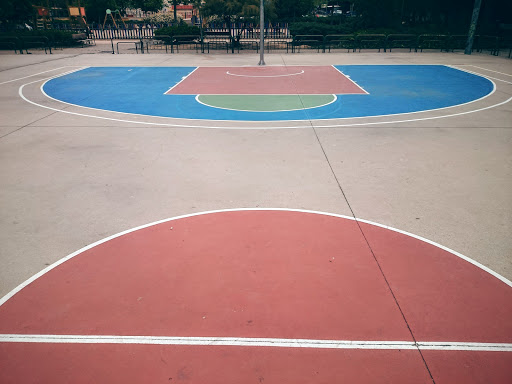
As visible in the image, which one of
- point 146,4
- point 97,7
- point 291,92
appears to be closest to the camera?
point 291,92

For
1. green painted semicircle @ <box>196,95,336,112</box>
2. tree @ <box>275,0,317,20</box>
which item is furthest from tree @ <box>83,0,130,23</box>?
green painted semicircle @ <box>196,95,336,112</box>

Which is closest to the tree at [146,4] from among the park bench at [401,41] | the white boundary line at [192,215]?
the park bench at [401,41]

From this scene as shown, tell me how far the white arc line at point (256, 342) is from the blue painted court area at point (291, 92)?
9.59 metres

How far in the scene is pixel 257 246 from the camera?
6055 millimetres

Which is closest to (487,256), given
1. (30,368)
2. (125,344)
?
(125,344)

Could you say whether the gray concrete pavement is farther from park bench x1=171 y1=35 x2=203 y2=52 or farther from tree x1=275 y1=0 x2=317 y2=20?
tree x1=275 y1=0 x2=317 y2=20

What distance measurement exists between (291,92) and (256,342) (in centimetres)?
1404

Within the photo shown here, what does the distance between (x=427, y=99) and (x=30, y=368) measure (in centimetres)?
1597

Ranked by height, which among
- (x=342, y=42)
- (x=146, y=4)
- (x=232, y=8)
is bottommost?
(x=342, y=42)

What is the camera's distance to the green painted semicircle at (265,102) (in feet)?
47.0

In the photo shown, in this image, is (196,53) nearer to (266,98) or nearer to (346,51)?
(346,51)

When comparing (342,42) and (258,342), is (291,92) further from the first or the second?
(342,42)

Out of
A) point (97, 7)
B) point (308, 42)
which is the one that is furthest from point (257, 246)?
point (97, 7)

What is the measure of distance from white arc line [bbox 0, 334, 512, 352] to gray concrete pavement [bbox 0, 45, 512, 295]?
55.3 inches
